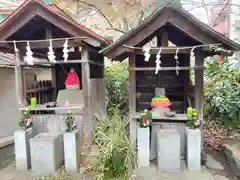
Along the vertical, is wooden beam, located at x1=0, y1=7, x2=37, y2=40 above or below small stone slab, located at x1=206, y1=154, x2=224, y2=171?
above

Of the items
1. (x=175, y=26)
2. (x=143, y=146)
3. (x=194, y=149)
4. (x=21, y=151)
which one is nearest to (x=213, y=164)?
(x=194, y=149)

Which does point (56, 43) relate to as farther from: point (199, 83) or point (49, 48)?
point (199, 83)

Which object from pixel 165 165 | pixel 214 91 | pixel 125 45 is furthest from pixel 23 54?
pixel 214 91

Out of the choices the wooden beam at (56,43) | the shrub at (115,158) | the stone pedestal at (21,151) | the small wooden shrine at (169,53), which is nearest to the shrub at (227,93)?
the small wooden shrine at (169,53)

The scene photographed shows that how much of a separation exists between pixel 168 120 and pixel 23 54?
4.14 metres

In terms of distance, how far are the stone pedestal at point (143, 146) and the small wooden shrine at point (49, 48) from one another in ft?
4.65

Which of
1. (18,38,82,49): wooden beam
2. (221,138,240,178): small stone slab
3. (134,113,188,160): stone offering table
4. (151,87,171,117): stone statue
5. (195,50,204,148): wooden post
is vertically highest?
(18,38,82,49): wooden beam

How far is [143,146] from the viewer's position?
4.73 meters

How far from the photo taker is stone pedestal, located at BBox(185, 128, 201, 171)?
455cm

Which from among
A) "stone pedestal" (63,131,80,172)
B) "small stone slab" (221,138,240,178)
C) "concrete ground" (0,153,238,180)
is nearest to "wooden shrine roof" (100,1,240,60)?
"stone pedestal" (63,131,80,172)

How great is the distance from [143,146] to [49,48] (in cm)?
309

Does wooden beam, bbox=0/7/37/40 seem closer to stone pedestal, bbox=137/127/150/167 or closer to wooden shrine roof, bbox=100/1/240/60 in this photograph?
wooden shrine roof, bbox=100/1/240/60

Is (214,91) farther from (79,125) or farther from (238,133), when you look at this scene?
(79,125)

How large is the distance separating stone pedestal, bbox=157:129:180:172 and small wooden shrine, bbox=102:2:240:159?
0.59m
